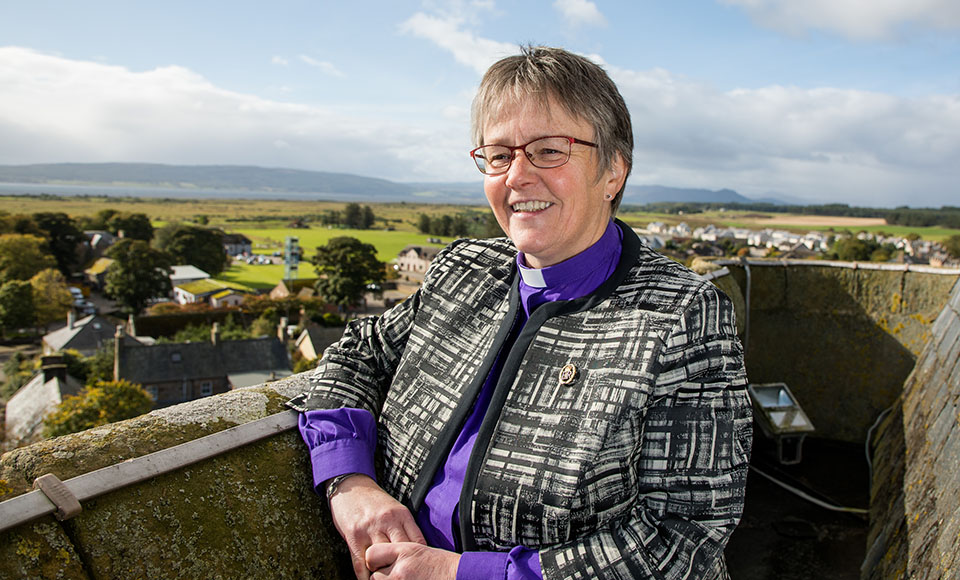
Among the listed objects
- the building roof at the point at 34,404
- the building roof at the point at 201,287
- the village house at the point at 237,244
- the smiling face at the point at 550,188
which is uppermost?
the smiling face at the point at 550,188

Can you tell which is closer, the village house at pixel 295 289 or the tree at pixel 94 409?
the tree at pixel 94 409

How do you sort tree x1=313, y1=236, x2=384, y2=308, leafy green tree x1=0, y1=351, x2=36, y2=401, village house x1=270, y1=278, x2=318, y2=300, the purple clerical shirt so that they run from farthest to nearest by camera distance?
1. village house x1=270, y1=278, x2=318, y2=300
2. tree x1=313, y1=236, x2=384, y2=308
3. leafy green tree x1=0, y1=351, x2=36, y2=401
4. the purple clerical shirt

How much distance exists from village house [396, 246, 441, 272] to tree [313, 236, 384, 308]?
2095 cm

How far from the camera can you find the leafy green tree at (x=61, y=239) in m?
65.7

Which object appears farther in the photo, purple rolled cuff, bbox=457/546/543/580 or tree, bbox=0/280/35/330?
tree, bbox=0/280/35/330

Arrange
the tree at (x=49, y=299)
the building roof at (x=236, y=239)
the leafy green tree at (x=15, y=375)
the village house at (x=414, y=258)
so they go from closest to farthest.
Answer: the leafy green tree at (x=15, y=375) → the tree at (x=49, y=299) → the village house at (x=414, y=258) → the building roof at (x=236, y=239)

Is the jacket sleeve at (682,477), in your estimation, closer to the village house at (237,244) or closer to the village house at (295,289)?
the village house at (295,289)

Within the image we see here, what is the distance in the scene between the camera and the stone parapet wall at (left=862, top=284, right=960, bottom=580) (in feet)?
8.02

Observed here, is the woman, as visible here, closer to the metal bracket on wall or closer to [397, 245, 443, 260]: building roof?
the metal bracket on wall

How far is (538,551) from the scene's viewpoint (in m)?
1.70

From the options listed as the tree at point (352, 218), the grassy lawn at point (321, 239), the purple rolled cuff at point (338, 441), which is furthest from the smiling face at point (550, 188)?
the tree at point (352, 218)

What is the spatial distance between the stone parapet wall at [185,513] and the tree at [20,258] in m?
59.9

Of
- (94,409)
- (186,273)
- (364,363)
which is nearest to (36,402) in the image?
(94,409)

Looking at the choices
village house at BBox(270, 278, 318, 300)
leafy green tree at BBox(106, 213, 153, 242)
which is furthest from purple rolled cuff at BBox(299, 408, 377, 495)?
leafy green tree at BBox(106, 213, 153, 242)
